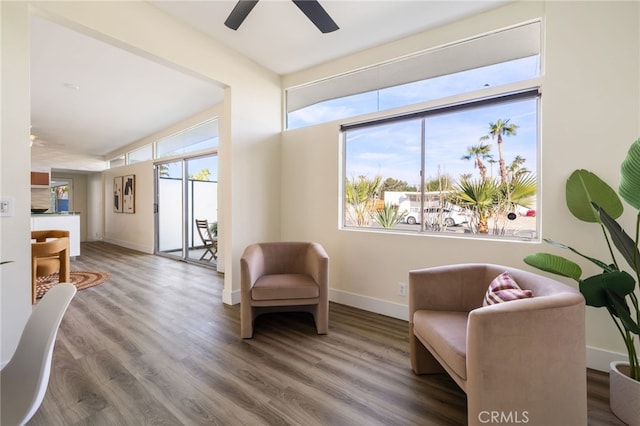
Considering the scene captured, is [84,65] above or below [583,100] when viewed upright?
above

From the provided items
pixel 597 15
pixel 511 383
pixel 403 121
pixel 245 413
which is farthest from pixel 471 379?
pixel 597 15

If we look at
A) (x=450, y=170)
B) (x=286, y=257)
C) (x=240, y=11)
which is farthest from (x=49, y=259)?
(x=450, y=170)

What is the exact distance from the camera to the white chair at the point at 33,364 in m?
1.00

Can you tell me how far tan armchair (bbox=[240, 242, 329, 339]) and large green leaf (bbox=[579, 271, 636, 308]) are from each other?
175 centimetres

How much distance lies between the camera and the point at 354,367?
6.69 ft

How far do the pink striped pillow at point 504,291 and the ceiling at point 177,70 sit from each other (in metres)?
2.33

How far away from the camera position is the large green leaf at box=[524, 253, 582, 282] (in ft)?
5.67

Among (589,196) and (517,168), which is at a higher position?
(517,168)

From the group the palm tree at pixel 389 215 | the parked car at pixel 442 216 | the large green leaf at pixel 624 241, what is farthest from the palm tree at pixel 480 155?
the large green leaf at pixel 624 241

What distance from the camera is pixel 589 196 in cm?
179

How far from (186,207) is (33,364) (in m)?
5.12

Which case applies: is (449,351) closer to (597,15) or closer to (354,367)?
(354,367)

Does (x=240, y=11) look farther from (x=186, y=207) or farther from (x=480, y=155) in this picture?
(x=186, y=207)

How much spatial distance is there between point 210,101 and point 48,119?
351cm
